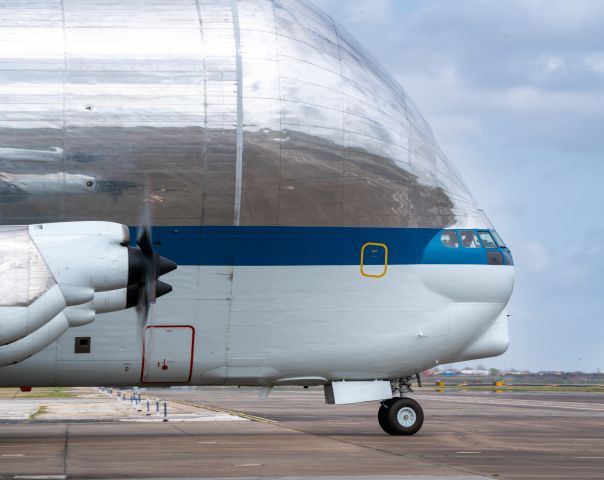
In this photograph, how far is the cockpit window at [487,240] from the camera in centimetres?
2562

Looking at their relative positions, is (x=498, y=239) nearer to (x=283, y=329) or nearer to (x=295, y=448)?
(x=283, y=329)

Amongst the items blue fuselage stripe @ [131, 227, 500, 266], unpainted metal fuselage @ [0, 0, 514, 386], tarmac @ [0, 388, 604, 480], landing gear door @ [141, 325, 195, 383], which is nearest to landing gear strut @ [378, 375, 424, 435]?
tarmac @ [0, 388, 604, 480]

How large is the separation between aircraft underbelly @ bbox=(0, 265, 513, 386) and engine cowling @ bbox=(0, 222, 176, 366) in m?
5.54

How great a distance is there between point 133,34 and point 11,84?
9.38 feet

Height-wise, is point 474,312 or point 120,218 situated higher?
point 120,218

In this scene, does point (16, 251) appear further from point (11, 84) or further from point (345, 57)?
point (345, 57)

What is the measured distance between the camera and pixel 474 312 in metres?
25.2

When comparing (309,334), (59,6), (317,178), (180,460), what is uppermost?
(59,6)

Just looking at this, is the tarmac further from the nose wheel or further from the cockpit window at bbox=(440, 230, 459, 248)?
the cockpit window at bbox=(440, 230, 459, 248)

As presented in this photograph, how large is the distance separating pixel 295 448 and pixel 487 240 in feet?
22.7

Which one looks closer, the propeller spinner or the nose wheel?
the propeller spinner

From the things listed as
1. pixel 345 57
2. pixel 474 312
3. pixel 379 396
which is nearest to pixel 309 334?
pixel 379 396

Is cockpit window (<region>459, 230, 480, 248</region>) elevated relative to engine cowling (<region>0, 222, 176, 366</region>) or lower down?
elevated

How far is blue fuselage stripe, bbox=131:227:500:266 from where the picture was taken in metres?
23.1
